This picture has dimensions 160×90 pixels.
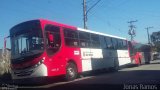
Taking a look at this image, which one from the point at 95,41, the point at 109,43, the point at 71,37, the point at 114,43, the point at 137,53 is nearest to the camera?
the point at 71,37

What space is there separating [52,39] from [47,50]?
748 mm

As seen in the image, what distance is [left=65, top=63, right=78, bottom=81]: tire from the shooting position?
54.2 feet

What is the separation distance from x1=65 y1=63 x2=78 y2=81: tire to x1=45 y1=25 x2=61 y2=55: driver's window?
1.57 metres

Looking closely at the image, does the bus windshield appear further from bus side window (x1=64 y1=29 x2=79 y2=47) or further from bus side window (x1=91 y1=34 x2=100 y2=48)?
bus side window (x1=91 y1=34 x2=100 y2=48)

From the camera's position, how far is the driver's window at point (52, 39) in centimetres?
1505

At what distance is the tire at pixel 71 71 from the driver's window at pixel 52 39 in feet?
5.16

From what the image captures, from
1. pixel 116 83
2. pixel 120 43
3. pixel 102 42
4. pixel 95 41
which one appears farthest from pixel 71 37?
pixel 120 43

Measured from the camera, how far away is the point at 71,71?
17.0m

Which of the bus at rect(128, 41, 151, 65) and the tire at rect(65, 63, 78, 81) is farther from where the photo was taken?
the bus at rect(128, 41, 151, 65)

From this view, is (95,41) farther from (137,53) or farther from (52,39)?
(137,53)

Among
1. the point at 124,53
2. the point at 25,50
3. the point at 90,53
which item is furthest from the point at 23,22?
the point at 124,53

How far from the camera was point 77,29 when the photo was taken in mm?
18562

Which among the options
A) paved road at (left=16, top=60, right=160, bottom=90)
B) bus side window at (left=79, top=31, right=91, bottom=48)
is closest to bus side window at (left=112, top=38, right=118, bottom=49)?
bus side window at (left=79, top=31, right=91, bottom=48)

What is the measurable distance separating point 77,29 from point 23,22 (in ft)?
13.0
